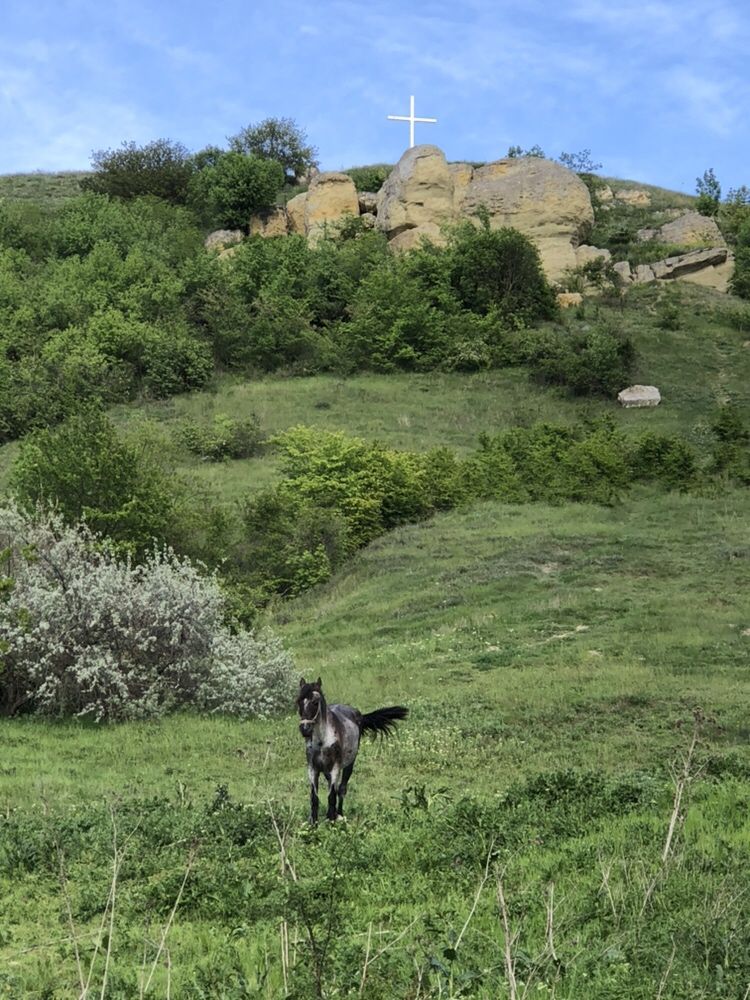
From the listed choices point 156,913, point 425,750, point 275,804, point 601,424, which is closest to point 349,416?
point 601,424

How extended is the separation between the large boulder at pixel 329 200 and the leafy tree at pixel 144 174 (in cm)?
1356

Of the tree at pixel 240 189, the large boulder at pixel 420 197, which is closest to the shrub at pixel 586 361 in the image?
the large boulder at pixel 420 197

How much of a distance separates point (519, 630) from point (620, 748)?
8.24 m

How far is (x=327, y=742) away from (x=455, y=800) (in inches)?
86.0

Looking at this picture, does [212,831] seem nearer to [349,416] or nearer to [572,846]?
[572,846]

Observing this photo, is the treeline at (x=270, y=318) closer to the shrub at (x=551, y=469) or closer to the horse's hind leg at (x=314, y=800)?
the shrub at (x=551, y=469)

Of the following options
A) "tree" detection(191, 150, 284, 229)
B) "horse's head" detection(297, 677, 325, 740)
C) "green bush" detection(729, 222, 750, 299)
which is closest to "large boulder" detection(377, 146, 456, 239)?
"tree" detection(191, 150, 284, 229)

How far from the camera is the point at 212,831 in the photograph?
10070 millimetres

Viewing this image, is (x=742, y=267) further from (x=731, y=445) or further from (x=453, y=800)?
(x=453, y=800)

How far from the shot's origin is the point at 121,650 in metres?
18.8

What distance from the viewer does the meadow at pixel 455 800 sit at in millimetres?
6324

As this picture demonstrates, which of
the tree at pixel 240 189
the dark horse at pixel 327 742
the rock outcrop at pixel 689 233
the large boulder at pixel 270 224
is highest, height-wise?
the tree at pixel 240 189

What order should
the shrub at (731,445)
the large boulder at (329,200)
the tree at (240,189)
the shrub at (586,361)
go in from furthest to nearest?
the tree at (240,189) → the large boulder at (329,200) → the shrub at (586,361) → the shrub at (731,445)

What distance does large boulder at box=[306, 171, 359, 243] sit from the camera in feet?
245
